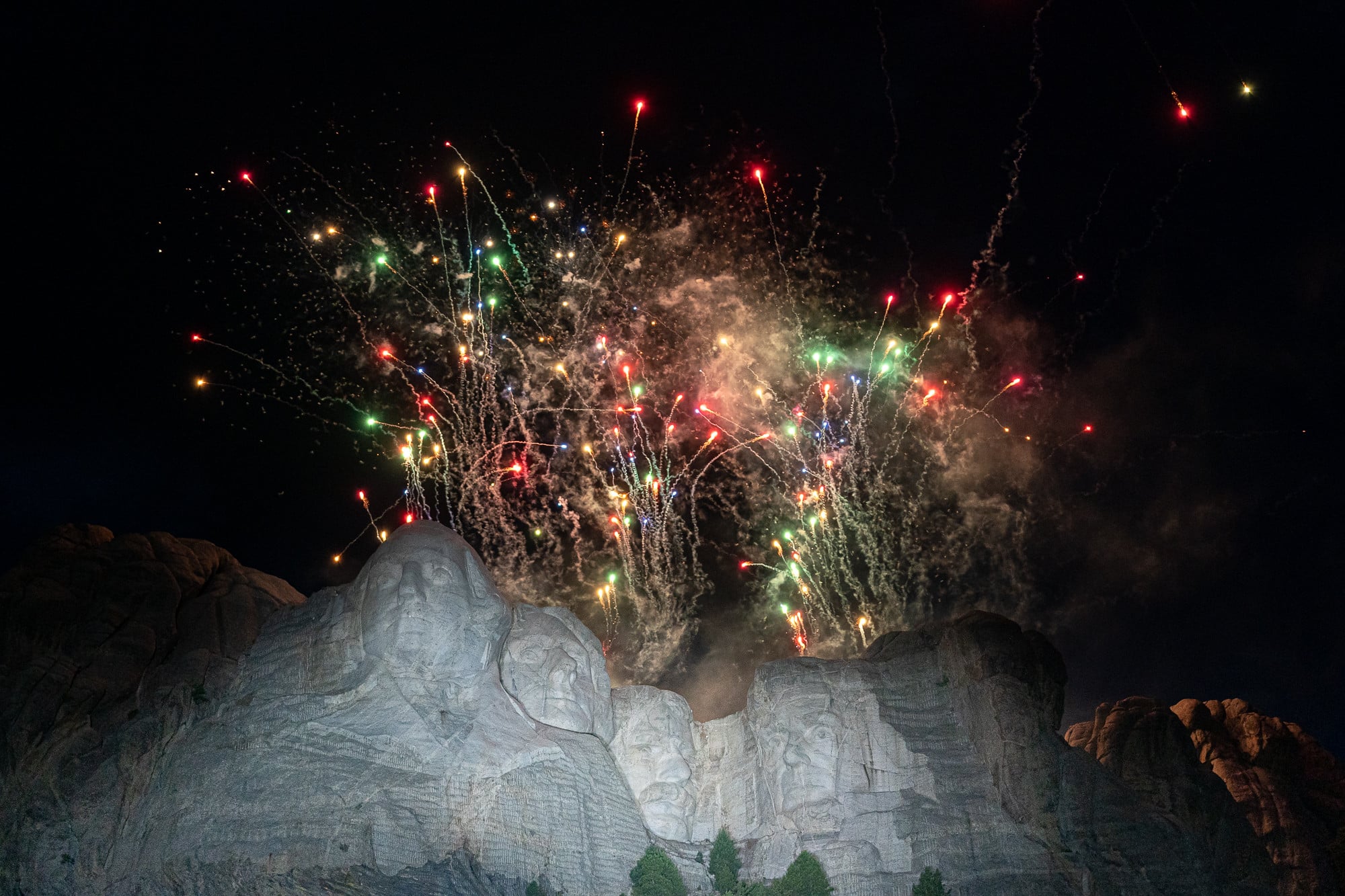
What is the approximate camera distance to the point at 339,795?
2500 cm

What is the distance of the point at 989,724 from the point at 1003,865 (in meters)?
4.20

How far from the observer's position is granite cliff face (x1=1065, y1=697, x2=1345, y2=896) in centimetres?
3494

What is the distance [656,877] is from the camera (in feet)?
90.1

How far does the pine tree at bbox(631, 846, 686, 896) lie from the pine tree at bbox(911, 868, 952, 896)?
6.53m

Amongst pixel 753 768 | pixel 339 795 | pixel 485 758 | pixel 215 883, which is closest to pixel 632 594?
pixel 753 768

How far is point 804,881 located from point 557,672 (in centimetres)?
944

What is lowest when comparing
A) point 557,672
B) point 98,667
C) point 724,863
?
point 724,863

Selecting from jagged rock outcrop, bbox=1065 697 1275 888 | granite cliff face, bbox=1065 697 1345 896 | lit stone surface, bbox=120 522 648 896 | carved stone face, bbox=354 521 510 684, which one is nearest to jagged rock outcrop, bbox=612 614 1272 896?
jagged rock outcrop, bbox=1065 697 1275 888

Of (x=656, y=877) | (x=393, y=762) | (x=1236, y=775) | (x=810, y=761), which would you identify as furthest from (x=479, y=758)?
(x=1236, y=775)

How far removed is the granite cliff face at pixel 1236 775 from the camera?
3494 centimetres

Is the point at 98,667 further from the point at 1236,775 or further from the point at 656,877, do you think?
the point at 1236,775

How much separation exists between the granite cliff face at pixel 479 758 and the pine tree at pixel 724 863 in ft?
1.49

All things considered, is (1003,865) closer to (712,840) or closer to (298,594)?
(712,840)

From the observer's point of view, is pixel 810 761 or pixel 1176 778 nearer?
pixel 810 761
